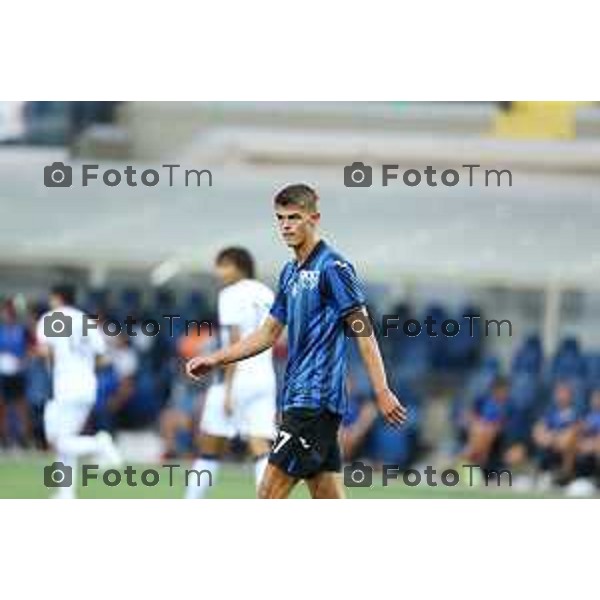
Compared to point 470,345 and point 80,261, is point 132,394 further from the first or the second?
point 470,345

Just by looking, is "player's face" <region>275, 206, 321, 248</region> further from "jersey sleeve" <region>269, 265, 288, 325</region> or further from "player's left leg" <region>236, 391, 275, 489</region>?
"player's left leg" <region>236, 391, 275, 489</region>

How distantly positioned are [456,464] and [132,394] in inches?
84.5

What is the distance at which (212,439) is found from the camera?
1321 cm

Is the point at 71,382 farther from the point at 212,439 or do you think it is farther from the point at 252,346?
the point at 252,346

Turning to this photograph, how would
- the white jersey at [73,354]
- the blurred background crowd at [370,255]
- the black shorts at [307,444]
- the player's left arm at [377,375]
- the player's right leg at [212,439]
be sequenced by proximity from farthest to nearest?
the blurred background crowd at [370,255]
the white jersey at [73,354]
the player's right leg at [212,439]
the black shorts at [307,444]
the player's left arm at [377,375]

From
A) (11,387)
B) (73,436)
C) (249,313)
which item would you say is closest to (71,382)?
(73,436)

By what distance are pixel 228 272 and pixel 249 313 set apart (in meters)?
0.39

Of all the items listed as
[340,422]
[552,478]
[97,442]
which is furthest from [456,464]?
[340,422]

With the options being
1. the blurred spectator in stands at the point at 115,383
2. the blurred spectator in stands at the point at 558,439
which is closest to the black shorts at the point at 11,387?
the blurred spectator in stands at the point at 115,383

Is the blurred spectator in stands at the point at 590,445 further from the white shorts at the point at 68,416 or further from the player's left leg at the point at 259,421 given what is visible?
the white shorts at the point at 68,416

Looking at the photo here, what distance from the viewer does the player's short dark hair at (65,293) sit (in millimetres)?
13984

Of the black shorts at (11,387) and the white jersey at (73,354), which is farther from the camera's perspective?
the black shorts at (11,387)

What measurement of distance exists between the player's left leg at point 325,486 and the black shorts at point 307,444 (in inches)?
1.5

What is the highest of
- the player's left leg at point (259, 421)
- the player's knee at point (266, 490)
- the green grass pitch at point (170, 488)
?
the player's left leg at point (259, 421)
